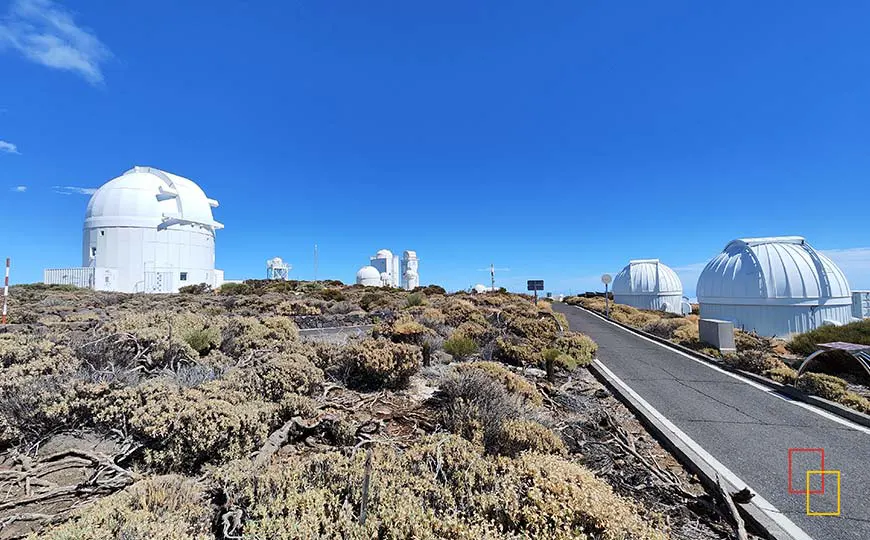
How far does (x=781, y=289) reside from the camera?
18.0 metres

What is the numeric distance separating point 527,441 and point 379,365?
2675 mm

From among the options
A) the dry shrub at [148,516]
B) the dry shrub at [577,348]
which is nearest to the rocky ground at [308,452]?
the dry shrub at [148,516]

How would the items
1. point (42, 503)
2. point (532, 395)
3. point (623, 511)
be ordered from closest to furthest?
1. point (623, 511)
2. point (42, 503)
3. point (532, 395)

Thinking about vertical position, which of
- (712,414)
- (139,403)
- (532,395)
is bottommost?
(712,414)

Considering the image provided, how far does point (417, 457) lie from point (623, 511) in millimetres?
1414

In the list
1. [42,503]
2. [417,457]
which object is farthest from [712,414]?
[42,503]

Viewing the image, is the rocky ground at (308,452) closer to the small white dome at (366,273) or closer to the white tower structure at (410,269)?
the small white dome at (366,273)

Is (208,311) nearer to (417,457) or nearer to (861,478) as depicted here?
(417,457)

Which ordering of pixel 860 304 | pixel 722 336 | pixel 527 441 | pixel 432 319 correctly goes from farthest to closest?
pixel 860 304
pixel 432 319
pixel 722 336
pixel 527 441

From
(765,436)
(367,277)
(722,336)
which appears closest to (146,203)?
(367,277)

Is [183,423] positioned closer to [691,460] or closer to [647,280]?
[691,460]

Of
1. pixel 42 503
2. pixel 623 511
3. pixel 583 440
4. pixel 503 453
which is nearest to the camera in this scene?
pixel 623 511

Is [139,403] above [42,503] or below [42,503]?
above

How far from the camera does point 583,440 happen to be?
3.80 meters
